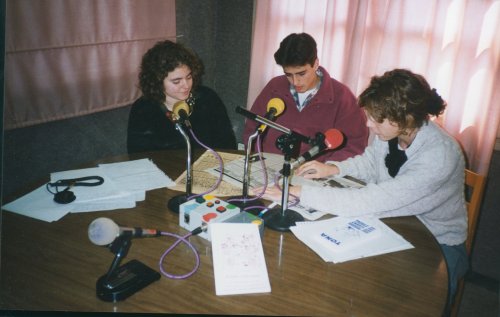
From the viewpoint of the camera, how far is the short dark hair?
1958 mm

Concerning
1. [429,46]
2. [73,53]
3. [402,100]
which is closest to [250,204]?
[402,100]

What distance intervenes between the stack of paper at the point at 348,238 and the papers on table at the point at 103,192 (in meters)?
0.60

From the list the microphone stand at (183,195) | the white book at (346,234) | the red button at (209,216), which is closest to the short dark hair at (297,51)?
the microphone stand at (183,195)

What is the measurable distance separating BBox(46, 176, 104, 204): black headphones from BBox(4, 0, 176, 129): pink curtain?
71 centimetres

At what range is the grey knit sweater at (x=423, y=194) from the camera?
1341 millimetres

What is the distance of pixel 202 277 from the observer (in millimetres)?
1051

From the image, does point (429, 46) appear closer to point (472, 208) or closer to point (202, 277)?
point (472, 208)

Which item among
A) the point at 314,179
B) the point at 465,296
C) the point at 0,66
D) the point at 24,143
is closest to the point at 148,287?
the point at 0,66

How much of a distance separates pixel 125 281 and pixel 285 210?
21.4 inches

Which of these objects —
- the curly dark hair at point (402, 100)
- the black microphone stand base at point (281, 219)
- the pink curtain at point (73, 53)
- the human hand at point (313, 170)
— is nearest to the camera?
the black microphone stand base at point (281, 219)

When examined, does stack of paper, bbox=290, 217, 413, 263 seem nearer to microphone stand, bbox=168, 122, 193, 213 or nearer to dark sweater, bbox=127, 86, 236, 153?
microphone stand, bbox=168, 122, 193, 213

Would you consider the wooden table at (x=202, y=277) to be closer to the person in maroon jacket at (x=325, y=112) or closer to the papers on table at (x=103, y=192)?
the papers on table at (x=103, y=192)

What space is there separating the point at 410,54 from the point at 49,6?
1934mm

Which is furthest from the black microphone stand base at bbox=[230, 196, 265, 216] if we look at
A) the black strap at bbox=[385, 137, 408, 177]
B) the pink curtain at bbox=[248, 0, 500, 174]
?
the pink curtain at bbox=[248, 0, 500, 174]
